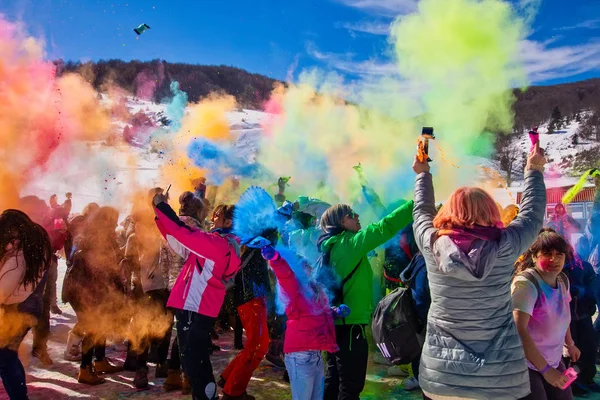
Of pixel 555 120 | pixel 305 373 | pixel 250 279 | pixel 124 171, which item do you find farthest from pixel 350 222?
pixel 555 120

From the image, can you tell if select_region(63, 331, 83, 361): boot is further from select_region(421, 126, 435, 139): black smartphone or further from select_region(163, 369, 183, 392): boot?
select_region(421, 126, 435, 139): black smartphone

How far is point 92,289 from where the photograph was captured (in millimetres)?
5098

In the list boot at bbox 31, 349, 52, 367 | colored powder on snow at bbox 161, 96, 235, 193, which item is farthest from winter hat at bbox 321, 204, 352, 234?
colored powder on snow at bbox 161, 96, 235, 193

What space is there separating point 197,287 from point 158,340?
4.96 feet

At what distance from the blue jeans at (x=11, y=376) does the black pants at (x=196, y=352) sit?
4.36 feet

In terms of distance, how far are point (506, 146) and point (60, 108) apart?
32.3 meters

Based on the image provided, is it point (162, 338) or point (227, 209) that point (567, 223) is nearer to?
point (227, 209)

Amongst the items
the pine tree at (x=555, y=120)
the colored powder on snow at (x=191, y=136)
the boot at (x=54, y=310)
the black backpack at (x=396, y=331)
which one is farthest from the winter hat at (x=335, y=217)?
the pine tree at (x=555, y=120)

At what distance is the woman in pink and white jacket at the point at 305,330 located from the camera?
326cm

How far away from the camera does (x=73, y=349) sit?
5.54m

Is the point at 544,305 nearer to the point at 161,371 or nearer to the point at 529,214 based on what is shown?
the point at 529,214

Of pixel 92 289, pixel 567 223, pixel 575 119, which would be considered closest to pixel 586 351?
pixel 567 223

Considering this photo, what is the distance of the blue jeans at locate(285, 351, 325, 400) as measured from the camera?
128 inches

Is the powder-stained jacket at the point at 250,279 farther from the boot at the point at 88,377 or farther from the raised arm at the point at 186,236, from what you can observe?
the boot at the point at 88,377
